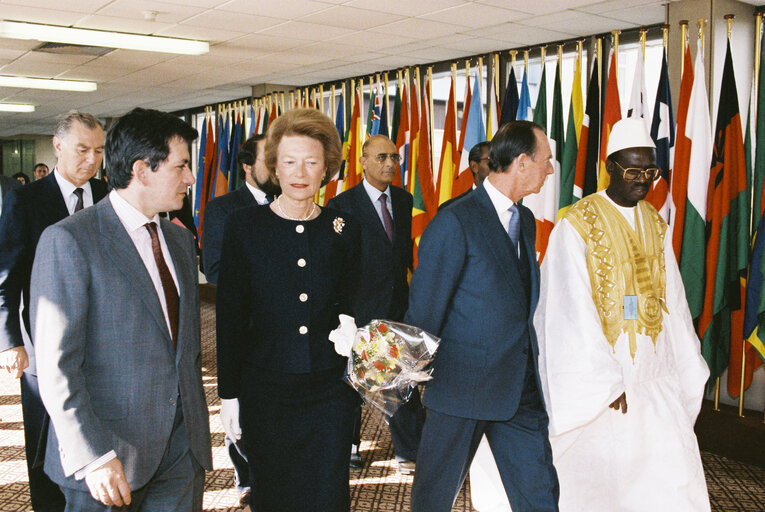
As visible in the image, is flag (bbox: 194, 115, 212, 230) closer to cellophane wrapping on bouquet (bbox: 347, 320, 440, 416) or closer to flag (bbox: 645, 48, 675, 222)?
A: flag (bbox: 645, 48, 675, 222)

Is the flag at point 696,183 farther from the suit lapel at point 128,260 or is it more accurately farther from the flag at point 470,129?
the suit lapel at point 128,260

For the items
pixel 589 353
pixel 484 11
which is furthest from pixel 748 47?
pixel 589 353

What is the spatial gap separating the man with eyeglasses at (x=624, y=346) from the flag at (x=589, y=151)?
219 cm

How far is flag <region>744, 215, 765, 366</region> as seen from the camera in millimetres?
4254

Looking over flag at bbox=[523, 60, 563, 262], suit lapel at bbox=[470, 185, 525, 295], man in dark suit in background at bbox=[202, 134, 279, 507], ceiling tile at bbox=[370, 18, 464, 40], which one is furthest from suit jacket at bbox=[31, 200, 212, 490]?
ceiling tile at bbox=[370, 18, 464, 40]

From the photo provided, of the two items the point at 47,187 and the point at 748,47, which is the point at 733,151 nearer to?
the point at 748,47

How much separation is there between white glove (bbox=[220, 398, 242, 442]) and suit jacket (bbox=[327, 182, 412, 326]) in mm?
1488

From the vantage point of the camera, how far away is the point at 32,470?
298cm

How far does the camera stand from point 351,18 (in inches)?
213

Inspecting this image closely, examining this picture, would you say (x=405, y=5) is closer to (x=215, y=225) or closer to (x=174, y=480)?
(x=215, y=225)

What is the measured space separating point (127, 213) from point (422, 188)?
485cm

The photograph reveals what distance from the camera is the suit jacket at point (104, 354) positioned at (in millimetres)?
1636

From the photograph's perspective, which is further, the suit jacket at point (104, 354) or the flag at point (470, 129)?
the flag at point (470, 129)

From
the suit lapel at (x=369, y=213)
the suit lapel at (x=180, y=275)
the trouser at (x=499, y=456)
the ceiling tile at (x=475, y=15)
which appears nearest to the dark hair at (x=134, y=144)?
the suit lapel at (x=180, y=275)
